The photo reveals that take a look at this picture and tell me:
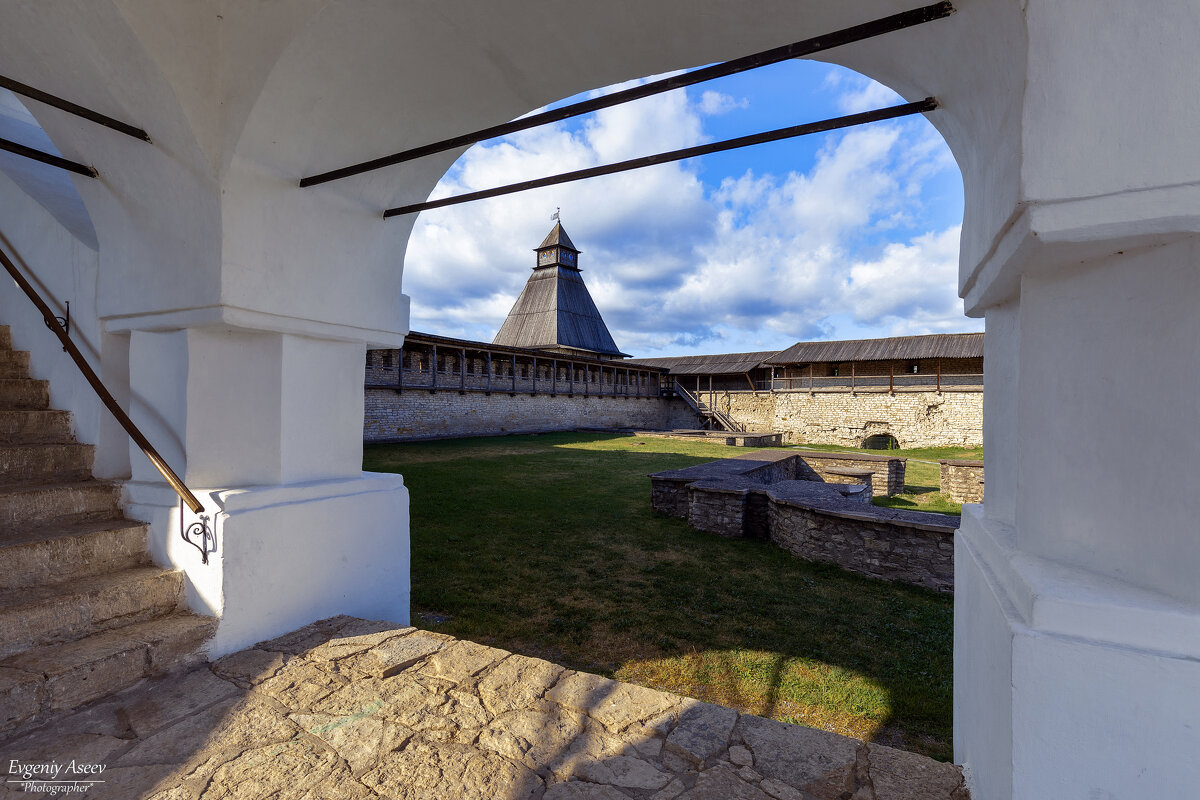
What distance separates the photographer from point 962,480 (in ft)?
33.5

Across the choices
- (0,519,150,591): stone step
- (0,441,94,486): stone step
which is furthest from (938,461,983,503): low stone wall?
(0,441,94,486): stone step

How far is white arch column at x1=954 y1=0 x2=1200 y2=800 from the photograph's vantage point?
1.02m

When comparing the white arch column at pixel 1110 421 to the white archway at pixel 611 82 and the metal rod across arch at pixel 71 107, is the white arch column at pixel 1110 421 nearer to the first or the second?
the white archway at pixel 611 82

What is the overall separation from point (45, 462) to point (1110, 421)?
13.4 ft

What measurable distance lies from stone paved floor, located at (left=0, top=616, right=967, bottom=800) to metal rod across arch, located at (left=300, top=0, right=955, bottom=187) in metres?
1.95

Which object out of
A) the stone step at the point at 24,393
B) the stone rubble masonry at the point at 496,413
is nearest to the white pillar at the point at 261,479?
the stone step at the point at 24,393

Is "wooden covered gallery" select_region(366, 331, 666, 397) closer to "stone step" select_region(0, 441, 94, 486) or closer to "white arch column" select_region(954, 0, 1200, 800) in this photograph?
"stone step" select_region(0, 441, 94, 486)

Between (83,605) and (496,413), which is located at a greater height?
(496,413)

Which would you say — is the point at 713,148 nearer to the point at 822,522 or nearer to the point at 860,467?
the point at 822,522

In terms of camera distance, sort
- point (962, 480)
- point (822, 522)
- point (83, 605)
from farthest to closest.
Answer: point (962, 480), point (822, 522), point (83, 605)

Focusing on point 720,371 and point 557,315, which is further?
point 557,315

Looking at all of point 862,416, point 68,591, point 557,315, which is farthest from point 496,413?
point 68,591

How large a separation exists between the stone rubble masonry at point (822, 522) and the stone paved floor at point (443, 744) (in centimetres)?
419

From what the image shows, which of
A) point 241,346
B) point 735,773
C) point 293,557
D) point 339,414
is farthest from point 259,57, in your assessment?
point 735,773
